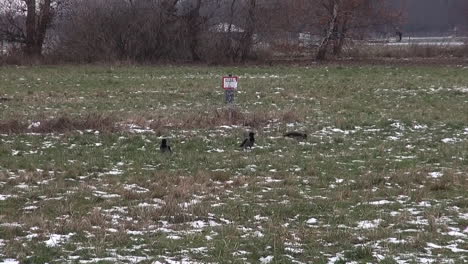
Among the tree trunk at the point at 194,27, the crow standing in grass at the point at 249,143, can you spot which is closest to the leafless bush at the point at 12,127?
the crow standing in grass at the point at 249,143

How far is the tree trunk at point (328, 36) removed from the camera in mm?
37741

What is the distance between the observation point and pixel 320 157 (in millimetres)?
11031

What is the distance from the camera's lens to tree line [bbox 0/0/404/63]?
36969mm

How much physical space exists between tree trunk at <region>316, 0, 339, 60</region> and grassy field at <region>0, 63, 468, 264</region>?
1868 centimetres

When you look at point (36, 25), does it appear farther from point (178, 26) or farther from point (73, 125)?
point (73, 125)

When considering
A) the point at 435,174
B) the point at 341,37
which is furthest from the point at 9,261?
the point at 341,37

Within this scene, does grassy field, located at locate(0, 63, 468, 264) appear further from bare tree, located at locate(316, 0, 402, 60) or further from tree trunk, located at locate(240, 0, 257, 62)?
bare tree, located at locate(316, 0, 402, 60)

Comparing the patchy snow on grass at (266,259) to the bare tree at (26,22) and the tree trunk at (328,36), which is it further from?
the bare tree at (26,22)

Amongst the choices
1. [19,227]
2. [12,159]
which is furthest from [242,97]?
[19,227]

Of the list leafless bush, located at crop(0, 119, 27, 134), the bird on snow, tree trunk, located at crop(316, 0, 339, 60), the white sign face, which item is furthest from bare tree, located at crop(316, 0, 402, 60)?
leafless bush, located at crop(0, 119, 27, 134)

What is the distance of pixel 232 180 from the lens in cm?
925

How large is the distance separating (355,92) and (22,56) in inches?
870

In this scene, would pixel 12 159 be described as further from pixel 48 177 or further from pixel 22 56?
pixel 22 56

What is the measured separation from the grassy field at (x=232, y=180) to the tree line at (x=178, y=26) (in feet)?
57.9
